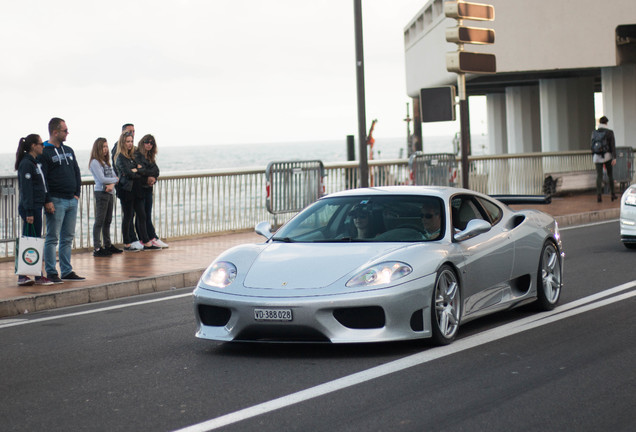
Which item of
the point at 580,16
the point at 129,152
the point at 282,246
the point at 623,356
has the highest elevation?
the point at 580,16

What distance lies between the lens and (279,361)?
7234 mm

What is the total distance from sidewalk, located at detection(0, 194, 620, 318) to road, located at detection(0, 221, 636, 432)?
1507 millimetres

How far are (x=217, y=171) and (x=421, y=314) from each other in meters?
12.0

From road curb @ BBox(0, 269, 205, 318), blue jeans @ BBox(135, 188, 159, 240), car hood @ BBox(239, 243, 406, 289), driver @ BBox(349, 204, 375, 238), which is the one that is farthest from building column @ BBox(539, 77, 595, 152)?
car hood @ BBox(239, 243, 406, 289)

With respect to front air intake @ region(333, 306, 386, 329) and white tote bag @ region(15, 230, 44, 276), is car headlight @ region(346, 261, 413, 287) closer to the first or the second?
front air intake @ region(333, 306, 386, 329)

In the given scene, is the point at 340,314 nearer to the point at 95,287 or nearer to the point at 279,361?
the point at 279,361

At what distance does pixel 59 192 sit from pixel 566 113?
86.1 ft

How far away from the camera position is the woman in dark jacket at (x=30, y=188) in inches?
460

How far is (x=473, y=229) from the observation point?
26.2 ft

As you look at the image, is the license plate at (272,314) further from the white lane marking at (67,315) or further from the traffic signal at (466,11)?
the traffic signal at (466,11)

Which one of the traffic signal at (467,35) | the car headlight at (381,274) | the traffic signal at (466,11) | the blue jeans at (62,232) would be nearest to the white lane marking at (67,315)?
the blue jeans at (62,232)

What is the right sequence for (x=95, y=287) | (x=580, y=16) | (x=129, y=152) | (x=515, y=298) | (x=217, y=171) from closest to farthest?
(x=515, y=298), (x=95, y=287), (x=129, y=152), (x=217, y=171), (x=580, y=16)

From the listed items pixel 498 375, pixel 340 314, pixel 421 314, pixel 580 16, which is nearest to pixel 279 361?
pixel 340 314

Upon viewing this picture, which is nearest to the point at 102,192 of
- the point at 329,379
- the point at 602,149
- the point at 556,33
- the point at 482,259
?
the point at 482,259
